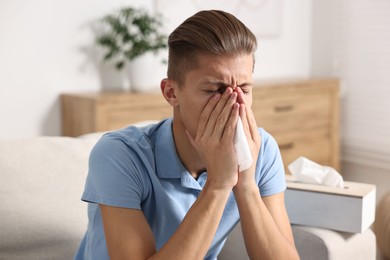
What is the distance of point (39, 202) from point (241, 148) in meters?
0.64

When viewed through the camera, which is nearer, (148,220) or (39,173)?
(148,220)

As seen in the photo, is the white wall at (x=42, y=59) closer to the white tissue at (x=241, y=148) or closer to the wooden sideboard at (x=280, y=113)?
the wooden sideboard at (x=280, y=113)

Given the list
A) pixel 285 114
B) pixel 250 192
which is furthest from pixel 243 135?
pixel 285 114

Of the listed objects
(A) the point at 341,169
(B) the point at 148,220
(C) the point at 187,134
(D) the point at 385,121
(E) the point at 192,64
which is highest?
(E) the point at 192,64

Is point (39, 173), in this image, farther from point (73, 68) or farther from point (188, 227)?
point (73, 68)

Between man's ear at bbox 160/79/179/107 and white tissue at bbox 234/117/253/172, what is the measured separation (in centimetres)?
19

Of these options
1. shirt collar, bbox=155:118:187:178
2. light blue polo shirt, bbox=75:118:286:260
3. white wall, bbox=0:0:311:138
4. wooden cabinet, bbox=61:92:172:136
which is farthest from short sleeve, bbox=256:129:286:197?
white wall, bbox=0:0:311:138

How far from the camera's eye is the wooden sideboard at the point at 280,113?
3.04 metres

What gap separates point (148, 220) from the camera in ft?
4.98

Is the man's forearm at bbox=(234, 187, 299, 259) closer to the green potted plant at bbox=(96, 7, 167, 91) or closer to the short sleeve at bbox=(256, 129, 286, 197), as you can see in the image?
the short sleeve at bbox=(256, 129, 286, 197)

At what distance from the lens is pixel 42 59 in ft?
10.5

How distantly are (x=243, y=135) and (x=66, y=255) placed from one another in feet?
2.24

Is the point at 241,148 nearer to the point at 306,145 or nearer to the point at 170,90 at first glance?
the point at 170,90

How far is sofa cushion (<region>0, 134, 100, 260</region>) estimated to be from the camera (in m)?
1.66
